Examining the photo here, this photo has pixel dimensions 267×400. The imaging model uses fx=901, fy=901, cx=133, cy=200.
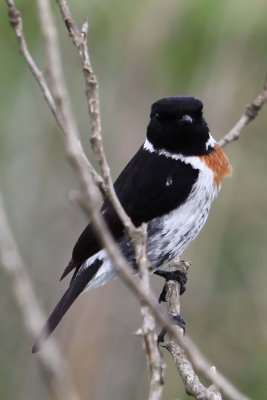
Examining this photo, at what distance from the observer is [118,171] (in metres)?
4.98

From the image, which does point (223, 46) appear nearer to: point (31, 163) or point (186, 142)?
point (186, 142)

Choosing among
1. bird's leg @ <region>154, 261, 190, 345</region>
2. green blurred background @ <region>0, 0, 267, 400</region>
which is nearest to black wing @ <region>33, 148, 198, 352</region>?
bird's leg @ <region>154, 261, 190, 345</region>

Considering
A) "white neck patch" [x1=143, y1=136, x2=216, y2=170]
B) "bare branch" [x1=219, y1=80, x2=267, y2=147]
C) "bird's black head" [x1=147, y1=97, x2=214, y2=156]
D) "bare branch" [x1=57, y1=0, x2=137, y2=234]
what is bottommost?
"white neck patch" [x1=143, y1=136, x2=216, y2=170]

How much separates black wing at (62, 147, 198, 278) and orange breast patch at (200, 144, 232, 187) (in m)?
0.09

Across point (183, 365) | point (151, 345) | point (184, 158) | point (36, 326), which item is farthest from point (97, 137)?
point (184, 158)

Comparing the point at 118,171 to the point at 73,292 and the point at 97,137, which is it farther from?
the point at 97,137

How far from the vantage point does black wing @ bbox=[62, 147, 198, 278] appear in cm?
376

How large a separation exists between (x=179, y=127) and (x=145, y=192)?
1.12 ft

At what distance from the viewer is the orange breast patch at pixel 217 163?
13.0ft

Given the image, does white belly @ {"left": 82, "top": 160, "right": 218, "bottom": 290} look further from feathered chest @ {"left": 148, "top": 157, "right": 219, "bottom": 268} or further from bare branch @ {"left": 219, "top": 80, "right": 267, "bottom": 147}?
bare branch @ {"left": 219, "top": 80, "right": 267, "bottom": 147}

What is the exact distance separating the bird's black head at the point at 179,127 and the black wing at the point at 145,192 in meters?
0.08

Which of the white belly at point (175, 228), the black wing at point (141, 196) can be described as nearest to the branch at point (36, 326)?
the black wing at point (141, 196)

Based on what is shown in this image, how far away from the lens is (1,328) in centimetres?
550

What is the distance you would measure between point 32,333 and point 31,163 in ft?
13.4
